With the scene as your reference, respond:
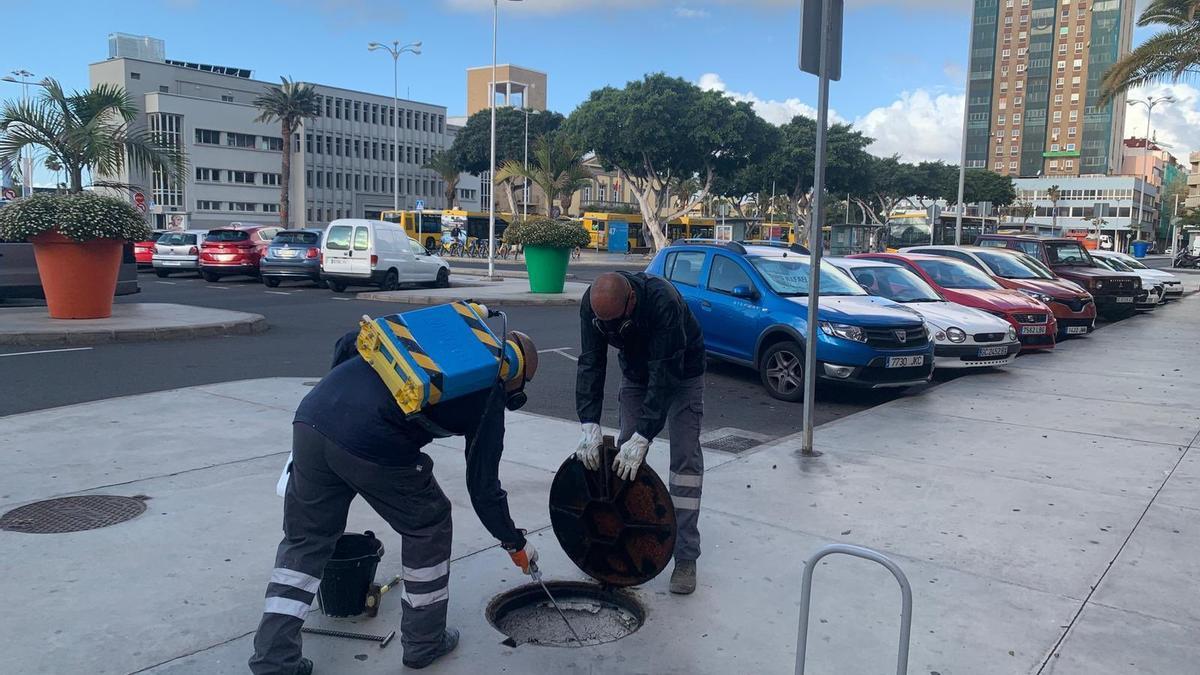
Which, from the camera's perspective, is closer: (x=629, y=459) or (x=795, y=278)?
(x=629, y=459)

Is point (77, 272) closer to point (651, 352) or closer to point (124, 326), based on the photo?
point (124, 326)

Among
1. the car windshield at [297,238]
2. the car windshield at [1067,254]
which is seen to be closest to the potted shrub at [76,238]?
the car windshield at [297,238]

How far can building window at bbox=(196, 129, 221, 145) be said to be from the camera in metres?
68.8

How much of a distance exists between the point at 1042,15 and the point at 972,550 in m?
157

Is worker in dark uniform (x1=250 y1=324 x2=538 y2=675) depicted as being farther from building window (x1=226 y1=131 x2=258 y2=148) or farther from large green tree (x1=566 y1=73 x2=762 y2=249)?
building window (x1=226 y1=131 x2=258 y2=148)

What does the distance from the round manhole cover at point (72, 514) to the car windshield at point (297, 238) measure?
59.5ft

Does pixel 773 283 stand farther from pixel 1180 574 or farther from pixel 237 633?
pixel 237 633

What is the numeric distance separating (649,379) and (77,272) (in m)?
11.1

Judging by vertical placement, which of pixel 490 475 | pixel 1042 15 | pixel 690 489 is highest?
pixel 1042 15

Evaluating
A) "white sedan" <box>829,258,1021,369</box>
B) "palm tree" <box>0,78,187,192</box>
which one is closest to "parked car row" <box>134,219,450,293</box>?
"palm tree" <box>0,78,187,192</box>

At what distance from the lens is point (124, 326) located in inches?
474

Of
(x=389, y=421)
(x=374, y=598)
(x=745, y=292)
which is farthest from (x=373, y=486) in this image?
(x=745, y=292)

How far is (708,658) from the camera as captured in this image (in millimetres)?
3588

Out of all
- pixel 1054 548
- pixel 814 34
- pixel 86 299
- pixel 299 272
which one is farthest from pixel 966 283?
pixel 299 272
